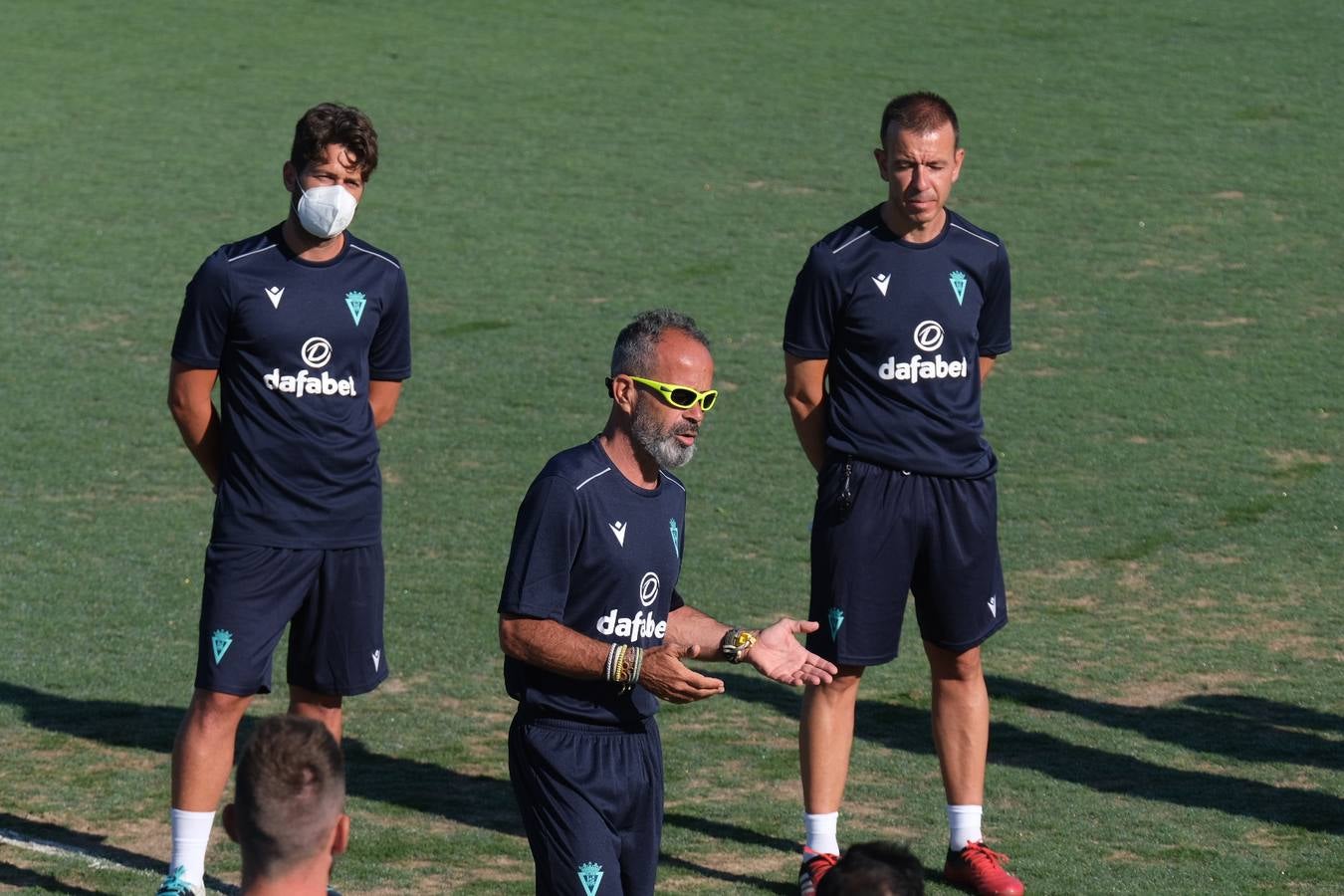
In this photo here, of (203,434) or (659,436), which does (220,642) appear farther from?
(659,436)

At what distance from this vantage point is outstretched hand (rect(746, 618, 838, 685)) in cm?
430

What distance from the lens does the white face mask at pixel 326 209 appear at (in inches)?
221

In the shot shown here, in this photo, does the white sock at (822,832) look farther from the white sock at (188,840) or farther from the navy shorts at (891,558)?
the white sock at (188,840)


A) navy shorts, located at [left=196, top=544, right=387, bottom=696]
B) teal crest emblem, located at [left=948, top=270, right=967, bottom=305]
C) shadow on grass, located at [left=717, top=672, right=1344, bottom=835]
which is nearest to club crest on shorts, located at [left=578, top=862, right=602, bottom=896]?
navy shorts, located at [left=196, top=544, right=387, bottom=696]

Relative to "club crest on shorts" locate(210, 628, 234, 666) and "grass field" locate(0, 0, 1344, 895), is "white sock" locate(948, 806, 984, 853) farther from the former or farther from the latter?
"club crest on shorts" locate(210, 628, 234, 666)

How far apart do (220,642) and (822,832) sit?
190 cm

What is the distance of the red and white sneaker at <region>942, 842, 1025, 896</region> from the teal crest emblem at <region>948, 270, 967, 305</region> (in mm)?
1701

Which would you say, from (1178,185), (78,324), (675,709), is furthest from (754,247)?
(675,709)

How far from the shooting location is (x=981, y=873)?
19.9 feet

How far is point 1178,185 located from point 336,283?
14.5 meters

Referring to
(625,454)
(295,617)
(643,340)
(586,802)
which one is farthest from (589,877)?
(295,617)

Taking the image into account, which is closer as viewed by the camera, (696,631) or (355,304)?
(696,631)

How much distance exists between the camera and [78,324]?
584 inches

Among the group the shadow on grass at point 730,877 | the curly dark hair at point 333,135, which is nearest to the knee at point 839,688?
the shadow on grass at point 730,877
